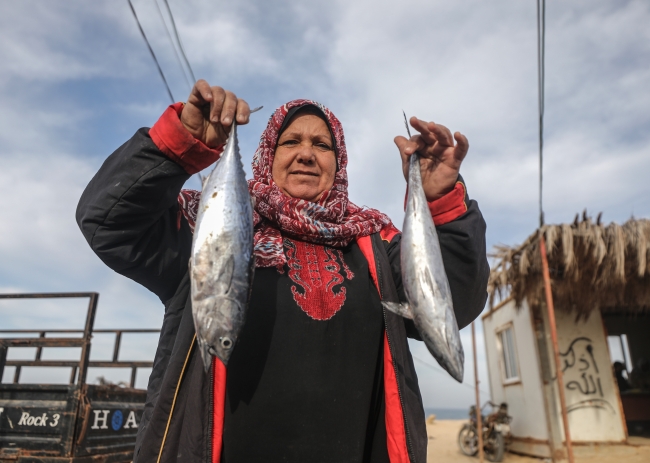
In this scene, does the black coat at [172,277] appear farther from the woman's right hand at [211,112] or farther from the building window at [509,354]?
the building window at [509,354]

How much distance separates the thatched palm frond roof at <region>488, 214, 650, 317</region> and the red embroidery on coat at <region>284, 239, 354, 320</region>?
24.0 ft

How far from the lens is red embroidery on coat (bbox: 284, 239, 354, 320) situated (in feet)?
6.04

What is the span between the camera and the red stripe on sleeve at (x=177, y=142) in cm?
166

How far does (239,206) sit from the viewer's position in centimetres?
172

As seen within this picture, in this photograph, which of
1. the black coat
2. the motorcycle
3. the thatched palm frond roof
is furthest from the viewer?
the motorcycle

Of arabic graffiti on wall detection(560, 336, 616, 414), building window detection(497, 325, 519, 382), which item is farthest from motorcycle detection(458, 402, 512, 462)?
arabic graffiti on wall detection(560, 336, 616, 414)

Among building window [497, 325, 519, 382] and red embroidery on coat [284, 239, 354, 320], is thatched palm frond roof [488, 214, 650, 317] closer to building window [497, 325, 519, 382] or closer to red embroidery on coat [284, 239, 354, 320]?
building window [497, 325, 519, 382]

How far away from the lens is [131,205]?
1.64 m

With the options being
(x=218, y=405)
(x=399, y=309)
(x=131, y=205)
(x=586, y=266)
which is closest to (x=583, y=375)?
(x=586, y=266)

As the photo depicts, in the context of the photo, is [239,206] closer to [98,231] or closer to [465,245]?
[98,231]

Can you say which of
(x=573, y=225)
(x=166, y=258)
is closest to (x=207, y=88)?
(x=166, y=258)

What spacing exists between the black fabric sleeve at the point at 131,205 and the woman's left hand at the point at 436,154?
1.00 metres

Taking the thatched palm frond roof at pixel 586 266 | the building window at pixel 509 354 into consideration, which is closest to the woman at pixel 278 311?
the thatched palm frond roof at pixel 586 266

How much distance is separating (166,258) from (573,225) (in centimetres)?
857
